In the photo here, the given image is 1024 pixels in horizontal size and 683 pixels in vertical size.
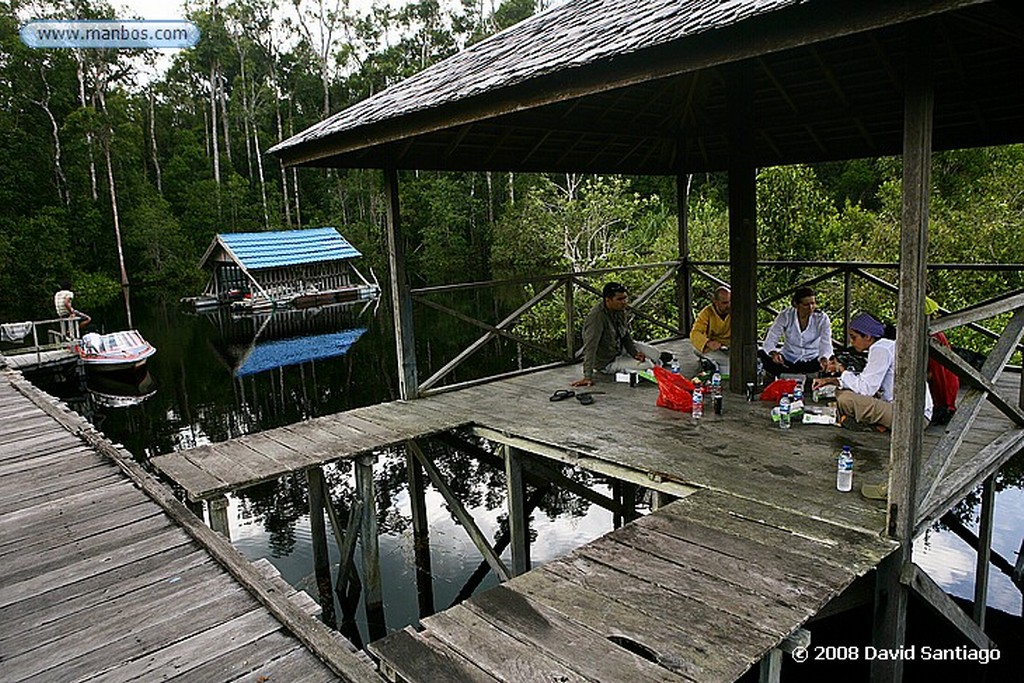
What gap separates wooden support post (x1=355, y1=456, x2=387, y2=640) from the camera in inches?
222

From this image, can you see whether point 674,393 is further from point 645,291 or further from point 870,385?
point 645,291

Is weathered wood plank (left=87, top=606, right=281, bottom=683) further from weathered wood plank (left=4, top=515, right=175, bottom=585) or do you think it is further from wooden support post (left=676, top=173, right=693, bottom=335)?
wooden support post (left=676, top=173, right=693, bottom=335)

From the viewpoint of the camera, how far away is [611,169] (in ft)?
28.8

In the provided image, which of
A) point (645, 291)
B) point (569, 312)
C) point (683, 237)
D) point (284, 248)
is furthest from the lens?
point (284, 248)

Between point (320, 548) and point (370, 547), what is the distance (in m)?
1.10

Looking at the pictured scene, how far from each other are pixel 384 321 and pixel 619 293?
1794cm

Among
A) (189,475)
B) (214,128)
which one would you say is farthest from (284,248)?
(189,475)

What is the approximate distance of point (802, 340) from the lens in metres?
6.31

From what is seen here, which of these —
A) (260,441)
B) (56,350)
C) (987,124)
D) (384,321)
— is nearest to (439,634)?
(260,441)

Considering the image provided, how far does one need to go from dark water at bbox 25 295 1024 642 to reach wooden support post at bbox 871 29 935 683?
3.48 meters

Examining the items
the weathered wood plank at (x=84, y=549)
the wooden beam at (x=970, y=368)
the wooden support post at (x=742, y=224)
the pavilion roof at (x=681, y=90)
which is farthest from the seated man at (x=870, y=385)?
the weathered wood plank at (x=84, y=549)

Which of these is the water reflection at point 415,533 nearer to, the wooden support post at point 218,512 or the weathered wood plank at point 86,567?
the wooden support post at point 218,512

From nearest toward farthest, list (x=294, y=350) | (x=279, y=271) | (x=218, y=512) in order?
1. (x=218, y=512)
2. (x=294, y=350)
3. (x=279, y=271)

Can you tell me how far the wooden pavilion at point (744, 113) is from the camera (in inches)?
118
